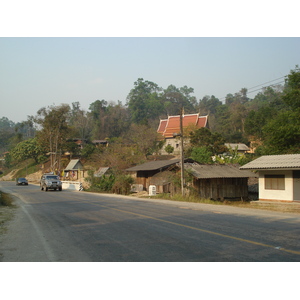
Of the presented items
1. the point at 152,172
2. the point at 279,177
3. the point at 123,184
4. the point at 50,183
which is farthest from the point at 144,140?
the point at 279,177

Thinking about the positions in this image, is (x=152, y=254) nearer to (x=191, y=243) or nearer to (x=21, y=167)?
(x=191, y=243)

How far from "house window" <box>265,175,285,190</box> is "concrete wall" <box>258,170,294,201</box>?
0.81ft

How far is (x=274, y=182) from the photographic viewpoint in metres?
27.5

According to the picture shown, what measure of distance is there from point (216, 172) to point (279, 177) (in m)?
8.41

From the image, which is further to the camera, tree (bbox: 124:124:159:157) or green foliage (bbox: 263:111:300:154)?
tree (bbox: 124:124:159:157)

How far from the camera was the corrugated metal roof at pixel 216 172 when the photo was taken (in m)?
33.2

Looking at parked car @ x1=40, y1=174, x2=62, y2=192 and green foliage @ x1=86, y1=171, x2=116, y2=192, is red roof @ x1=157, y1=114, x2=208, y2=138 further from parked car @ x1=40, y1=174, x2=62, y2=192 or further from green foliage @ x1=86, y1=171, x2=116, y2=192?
parked car @ x1=40, y1=174, x2=62, y2=192

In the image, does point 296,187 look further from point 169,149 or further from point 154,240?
point 169,149

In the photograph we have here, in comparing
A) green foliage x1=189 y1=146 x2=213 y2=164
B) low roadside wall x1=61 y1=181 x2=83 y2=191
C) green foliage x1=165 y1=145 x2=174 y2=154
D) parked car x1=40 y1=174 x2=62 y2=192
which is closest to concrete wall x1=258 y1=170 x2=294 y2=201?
green foliage x1=189 y1=146 x2=213 y2=164

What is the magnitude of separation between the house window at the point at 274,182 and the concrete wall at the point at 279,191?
0.25 meters

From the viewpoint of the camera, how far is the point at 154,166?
3975cm

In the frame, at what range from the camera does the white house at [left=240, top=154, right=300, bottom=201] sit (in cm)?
2591

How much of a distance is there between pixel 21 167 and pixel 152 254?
98.0 meters
